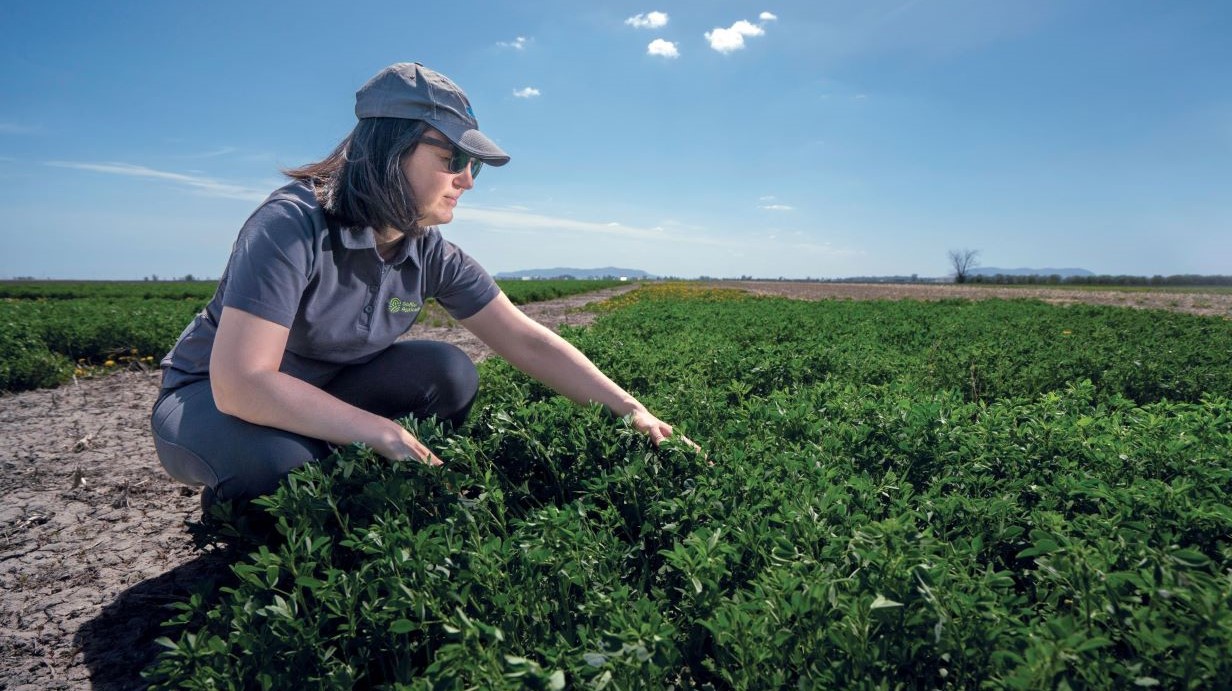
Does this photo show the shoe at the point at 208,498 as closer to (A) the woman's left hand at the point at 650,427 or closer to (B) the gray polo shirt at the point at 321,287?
(B) the gray polo shirt at the point at 321,287

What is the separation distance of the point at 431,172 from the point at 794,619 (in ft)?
6.62

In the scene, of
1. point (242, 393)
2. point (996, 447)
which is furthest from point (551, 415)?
point (996, 447)

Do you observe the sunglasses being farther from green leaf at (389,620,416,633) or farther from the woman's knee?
green leaf at (389,620,416,633)

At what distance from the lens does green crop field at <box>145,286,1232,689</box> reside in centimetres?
165

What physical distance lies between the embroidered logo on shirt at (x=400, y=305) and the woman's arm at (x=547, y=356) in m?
0.29

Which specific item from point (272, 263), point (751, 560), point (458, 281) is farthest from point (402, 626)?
point (458, 281)

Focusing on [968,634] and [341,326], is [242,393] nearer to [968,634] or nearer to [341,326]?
[341,326]

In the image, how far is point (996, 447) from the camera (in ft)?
9.78

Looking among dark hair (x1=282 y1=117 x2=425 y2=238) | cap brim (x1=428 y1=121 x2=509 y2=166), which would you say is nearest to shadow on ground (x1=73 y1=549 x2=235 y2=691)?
dark hair (x1=282 y1=117 x2=425 y2=238)

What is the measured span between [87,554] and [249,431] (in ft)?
6.41

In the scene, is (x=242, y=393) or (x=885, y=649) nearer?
(x=885, y=649)

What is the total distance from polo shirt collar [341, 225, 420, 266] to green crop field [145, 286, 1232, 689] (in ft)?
2.54

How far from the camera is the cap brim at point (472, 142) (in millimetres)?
2559

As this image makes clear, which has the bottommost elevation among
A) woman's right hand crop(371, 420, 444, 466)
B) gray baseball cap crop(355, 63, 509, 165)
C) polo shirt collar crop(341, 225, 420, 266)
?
woman's right hand crop(371, 420, 444, 466)
